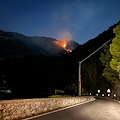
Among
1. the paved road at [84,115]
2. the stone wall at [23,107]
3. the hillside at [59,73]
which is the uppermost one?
the hillside at [59,73]

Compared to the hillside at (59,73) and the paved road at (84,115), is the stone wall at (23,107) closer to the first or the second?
the paved road at (84,115)

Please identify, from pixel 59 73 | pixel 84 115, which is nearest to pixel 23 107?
pixel 84 115

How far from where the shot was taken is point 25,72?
144750 mm

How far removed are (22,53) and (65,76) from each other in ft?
231

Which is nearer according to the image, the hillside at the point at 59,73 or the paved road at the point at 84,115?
the paved road at the point at 84,115

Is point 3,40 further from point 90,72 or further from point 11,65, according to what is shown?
point 90,72

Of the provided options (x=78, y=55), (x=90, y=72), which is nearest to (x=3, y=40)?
(x=78, y=55)

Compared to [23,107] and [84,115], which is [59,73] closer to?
[84,115]

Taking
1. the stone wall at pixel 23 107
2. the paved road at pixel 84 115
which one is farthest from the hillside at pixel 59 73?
the stone wall at pixel 23 107

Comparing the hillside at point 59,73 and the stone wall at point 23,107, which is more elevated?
the hillside at point 59,73

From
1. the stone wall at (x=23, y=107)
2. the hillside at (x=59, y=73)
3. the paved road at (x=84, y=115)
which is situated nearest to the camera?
the stone wall at (x=23, y=107)

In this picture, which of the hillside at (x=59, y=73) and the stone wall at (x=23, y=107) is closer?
the stone wall at (x=23, y=107)

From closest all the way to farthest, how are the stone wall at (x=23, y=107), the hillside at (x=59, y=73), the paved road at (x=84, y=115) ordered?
the stone wall at (x=23, y=107) < the paved road at (x=84, y=115) < the hillside at (x=59, y=73)

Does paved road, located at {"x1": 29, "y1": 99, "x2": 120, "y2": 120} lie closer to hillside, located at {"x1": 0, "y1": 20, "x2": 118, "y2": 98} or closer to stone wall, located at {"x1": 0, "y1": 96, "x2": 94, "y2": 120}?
stone wall, located at {"x1": 0, "y1": 96, "x2": 94, "y2": 120}
